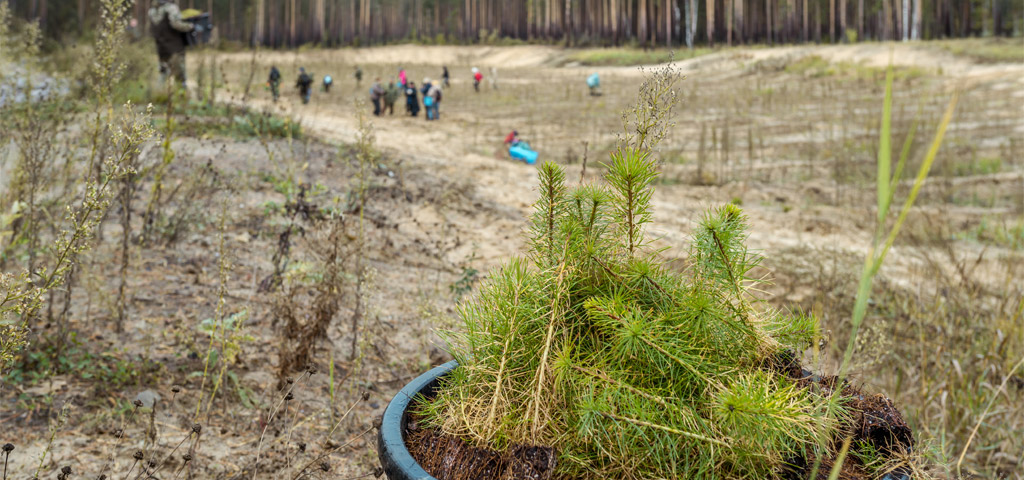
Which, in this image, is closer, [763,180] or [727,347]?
[727,347]

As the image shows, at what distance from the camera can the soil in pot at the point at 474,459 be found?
1.15 m

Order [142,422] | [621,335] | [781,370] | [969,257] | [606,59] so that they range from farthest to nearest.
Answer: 1. [606,59]
2. [969,257]
3. [142,422]
4. [781,370]
5. [621,335]

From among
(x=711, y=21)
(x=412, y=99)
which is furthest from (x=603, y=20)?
(x=412, y=99)

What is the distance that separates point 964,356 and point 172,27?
11.4m

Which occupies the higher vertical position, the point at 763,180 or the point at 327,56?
the point at 327,56

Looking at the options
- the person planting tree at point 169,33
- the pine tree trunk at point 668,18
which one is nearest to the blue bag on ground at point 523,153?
the person planting tree at point 169,33

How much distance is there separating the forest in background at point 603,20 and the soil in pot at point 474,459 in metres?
28.1

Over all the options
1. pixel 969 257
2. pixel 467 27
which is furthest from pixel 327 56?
pixel 969 257

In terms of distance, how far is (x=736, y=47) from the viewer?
33.6 metres

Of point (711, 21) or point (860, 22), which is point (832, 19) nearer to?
point (860, 22)

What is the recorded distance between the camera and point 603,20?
38.8 meters

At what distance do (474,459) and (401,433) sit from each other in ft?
0.70

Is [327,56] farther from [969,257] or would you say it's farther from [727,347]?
[727,347]

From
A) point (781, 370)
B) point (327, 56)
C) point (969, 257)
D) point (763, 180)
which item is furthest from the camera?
point (327, 56)
